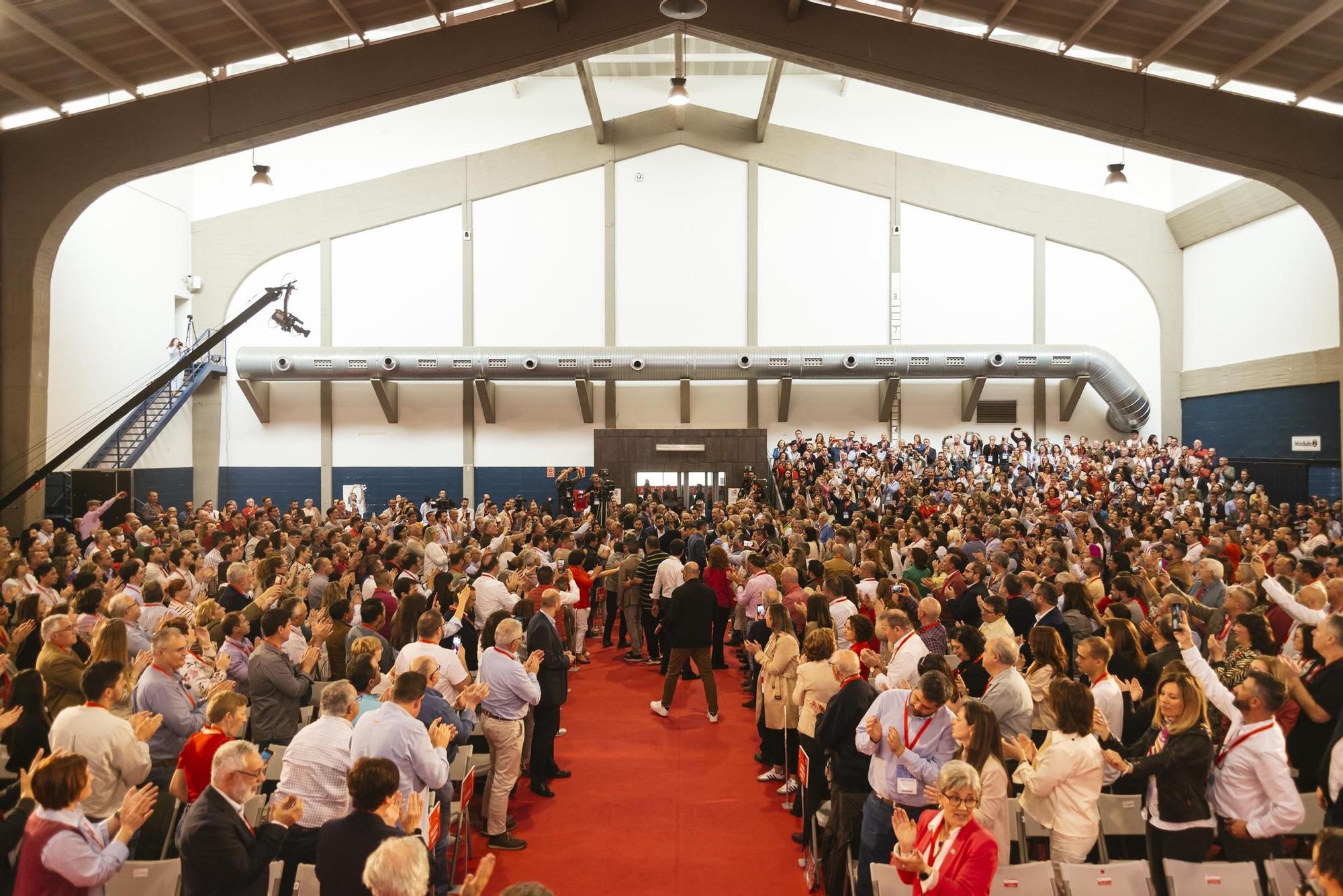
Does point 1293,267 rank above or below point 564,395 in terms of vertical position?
above

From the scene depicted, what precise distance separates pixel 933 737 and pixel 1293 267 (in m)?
16.8

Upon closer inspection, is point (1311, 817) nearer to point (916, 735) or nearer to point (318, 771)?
point (916, 735)

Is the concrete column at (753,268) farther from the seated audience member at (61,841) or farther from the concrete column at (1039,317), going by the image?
the seated audience member at (61,841)

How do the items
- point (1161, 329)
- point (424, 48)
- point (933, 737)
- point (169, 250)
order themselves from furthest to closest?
point (1161, 329) → point (169, 250) → point (424, 48) → point (933, 737)

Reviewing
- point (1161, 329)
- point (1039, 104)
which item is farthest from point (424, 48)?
point (1161, 329)

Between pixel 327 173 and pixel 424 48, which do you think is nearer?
pixel 424 48

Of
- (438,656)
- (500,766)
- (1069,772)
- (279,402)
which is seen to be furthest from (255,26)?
(1069,772)

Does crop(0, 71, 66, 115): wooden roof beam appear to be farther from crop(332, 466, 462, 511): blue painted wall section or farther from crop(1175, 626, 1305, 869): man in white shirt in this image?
crop(1175, 626, 1305, 869): man in white shirt

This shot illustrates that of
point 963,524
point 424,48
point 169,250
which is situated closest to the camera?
point 963,524

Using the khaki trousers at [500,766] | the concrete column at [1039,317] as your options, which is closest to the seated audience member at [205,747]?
the khaki trousers at [500,766]

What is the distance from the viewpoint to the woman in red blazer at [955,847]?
295 cm

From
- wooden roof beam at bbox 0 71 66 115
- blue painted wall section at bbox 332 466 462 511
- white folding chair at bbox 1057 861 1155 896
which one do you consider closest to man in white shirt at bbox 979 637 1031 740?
white folding chair at bbox 1057 861 1155 896

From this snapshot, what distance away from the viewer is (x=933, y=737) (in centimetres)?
402

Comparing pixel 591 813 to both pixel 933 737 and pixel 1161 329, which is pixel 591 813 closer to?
pixel 933 737
